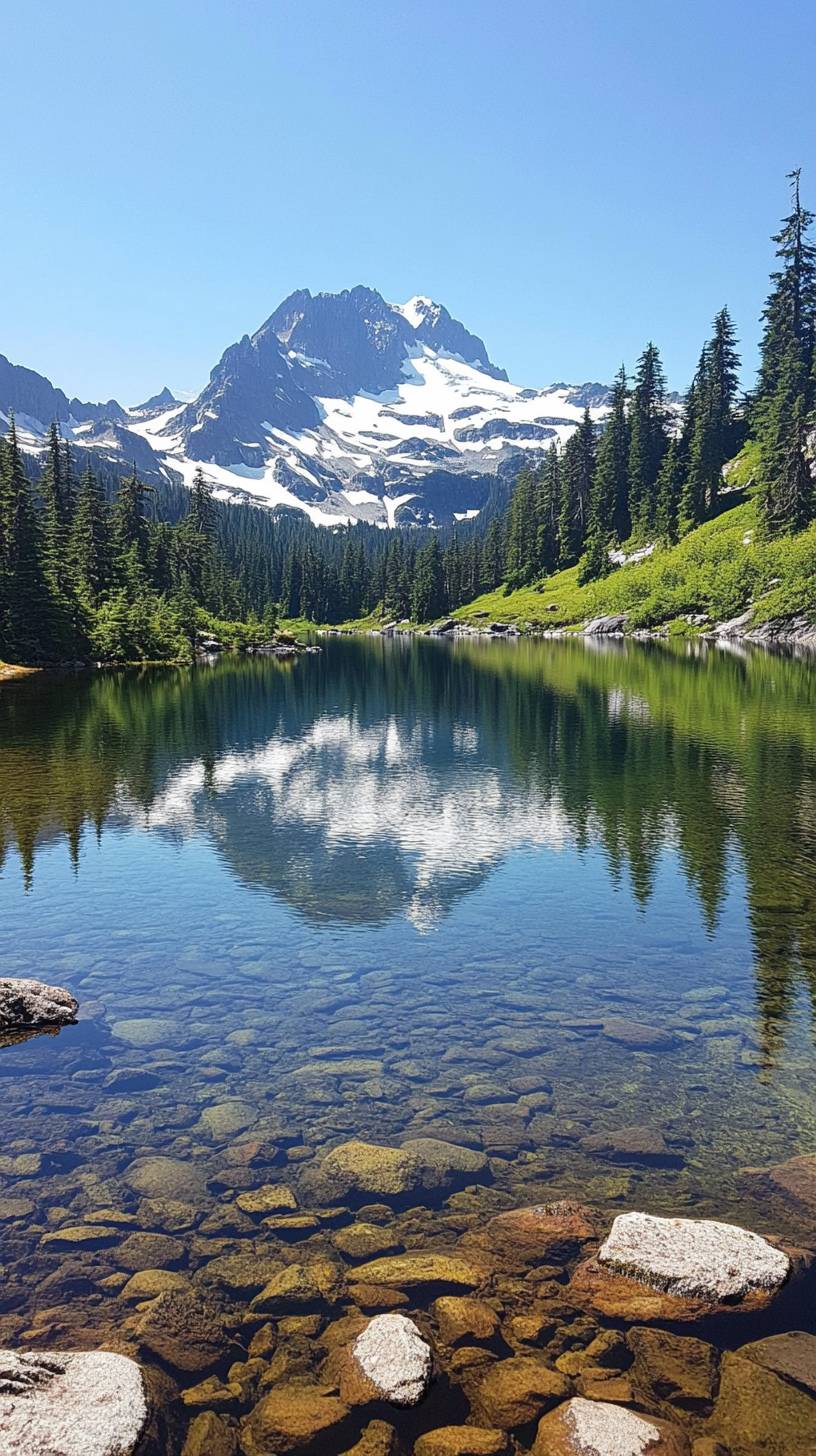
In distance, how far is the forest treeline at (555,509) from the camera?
95.5 meters

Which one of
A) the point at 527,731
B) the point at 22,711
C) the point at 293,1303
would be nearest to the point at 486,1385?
the point at 293,1303

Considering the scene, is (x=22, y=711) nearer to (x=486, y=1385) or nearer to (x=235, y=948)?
(x=235, y=948)

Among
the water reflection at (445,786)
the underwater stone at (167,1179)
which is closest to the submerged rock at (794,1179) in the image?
the water reflection at (445,786)

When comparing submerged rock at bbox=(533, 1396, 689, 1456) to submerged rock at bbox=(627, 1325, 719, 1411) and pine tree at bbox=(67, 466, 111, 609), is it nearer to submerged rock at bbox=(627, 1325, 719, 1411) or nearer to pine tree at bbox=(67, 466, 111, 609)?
submerged rock at bbox=(627, 1325, 719, 1411)

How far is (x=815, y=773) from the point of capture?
3569 centimetres

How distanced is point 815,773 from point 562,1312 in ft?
101

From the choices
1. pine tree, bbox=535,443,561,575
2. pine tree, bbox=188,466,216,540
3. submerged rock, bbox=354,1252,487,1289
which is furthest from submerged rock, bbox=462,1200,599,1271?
pine tree, bbox=535,443,561,575

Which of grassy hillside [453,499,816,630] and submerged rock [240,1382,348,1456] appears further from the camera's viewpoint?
grassy hillside [453,499,816,630]

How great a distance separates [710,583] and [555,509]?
248 feet

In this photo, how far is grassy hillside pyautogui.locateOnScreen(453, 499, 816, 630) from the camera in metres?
104

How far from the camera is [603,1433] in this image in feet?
25.1

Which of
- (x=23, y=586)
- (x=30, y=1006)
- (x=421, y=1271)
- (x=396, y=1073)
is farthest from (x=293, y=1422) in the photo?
(x=23, y=586)

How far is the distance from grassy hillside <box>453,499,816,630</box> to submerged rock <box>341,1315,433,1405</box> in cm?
10308

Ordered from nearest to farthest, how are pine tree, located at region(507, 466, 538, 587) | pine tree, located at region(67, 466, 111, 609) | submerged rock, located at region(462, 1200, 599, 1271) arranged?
submerged rock, located at region(462, 1200, 599, 1271) → pine tree, located at region(67, 466, 111, 609) → pine tree, located at region(507, 466, 538, 587)
